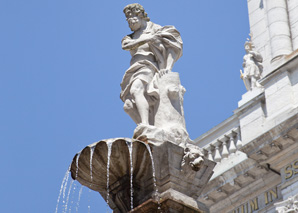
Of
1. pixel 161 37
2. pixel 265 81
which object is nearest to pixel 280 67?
pixel 265 81

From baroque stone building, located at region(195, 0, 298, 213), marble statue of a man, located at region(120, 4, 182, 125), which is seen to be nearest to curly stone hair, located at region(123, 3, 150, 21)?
marble statue of a man, located at region(120, 4, 182, 125)

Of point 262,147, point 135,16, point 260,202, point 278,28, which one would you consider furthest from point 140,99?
point 278,28

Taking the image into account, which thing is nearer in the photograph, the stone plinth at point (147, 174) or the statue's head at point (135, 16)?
the stone plinth at point (147, 174)

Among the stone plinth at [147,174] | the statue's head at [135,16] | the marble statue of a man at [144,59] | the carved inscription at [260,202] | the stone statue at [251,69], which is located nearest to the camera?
the stone plinth at [147,174]

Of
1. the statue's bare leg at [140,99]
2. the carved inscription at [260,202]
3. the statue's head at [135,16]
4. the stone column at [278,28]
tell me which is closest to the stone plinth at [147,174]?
the statue's bare leg at [140,99]

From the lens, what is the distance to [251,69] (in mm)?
23844

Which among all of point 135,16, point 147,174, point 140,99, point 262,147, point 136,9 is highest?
point 262,147

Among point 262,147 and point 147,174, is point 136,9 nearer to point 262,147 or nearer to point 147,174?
point 147,174

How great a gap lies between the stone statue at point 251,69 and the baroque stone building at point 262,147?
6.9 inches

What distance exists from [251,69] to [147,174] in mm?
11165

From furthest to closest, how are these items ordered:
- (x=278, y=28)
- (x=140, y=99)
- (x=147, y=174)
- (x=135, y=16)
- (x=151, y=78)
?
(x=278, y=28) → (x=135, y=16) → (x=151, y=78) → (x=140, y=99) → (x=147, y=174)

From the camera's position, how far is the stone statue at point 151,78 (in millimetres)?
14148

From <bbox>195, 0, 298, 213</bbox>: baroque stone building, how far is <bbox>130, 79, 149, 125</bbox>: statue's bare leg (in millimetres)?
6645

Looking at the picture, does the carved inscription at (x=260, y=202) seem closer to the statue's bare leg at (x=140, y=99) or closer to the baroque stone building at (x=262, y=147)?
the baroque stone building at (x=262, y=147)
